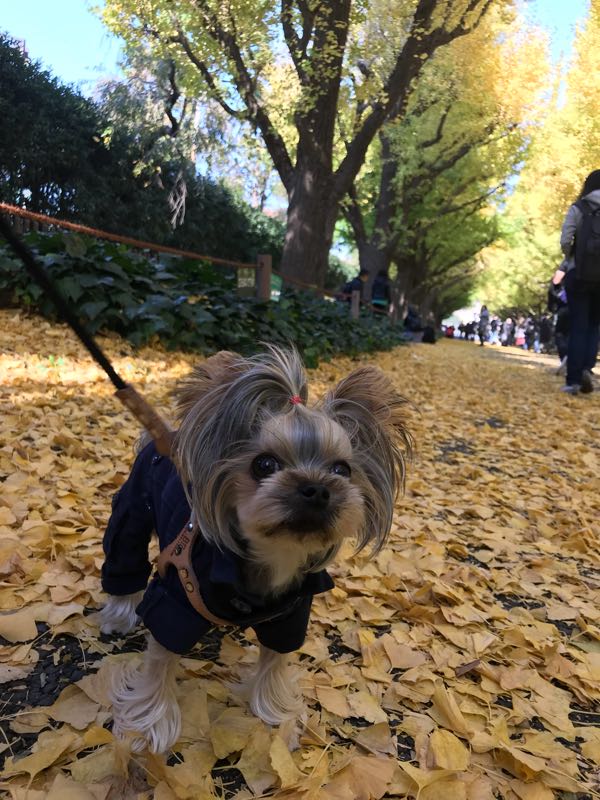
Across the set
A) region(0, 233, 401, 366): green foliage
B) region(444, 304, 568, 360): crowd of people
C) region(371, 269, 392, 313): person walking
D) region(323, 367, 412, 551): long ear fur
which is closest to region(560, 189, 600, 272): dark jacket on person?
region(444, 304, 568, 360): crowd of people

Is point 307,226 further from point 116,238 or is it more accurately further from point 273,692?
point 273,692

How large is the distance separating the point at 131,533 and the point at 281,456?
0.84m

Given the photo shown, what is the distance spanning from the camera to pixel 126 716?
182 cm

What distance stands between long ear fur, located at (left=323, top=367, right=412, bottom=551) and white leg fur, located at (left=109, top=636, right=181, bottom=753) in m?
0.75

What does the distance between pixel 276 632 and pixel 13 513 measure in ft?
5.93

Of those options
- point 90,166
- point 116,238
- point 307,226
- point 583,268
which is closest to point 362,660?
point 116,238

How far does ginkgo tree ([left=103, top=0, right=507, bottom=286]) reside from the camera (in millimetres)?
10789

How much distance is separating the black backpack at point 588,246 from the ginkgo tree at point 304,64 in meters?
5.18

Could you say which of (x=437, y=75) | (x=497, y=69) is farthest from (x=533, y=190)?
(x=437, y=75)

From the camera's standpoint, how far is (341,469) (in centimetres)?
169

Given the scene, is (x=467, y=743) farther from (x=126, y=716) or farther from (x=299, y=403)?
(x=299, y=403)

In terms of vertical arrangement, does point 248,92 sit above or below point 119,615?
above

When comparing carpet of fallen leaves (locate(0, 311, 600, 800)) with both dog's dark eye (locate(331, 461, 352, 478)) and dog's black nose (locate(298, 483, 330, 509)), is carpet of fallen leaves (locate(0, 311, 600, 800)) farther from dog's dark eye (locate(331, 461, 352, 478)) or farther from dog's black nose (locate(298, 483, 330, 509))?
dog's black nose (locate(298, 483, 330, 509))

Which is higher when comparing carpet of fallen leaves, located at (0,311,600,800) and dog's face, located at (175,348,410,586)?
dog's face, located at (175,348,410,586)
